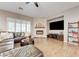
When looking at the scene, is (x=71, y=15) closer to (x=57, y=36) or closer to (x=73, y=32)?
(x=73, y=32)

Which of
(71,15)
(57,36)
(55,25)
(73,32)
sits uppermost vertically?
(71,15)

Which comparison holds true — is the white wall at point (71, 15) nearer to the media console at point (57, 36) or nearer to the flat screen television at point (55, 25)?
the media console at point (57, 36)

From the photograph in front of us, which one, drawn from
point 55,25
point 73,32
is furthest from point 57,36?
point 73,32

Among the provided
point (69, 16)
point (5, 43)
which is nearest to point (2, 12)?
point (5, 43)

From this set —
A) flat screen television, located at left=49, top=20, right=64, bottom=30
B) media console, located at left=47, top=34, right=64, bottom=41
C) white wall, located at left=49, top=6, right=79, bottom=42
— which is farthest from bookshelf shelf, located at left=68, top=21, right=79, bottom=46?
flat screen television, located at left=49, top=20, right=64, bottom=30

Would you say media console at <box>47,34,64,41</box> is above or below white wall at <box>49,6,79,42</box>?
below

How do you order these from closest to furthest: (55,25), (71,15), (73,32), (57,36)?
(73,32) < (71,15) < (57,36) < (55,25)

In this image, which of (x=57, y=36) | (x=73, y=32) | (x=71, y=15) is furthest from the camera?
(x=57, y=36)

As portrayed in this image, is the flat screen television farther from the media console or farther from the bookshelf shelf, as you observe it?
the bookshelf shelf

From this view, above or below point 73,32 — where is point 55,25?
above

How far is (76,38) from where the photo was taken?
18.7ft

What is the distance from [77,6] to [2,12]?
3982mm

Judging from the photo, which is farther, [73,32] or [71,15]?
[71,15]

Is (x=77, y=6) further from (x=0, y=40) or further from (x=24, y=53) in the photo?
(x=24, y=53)
